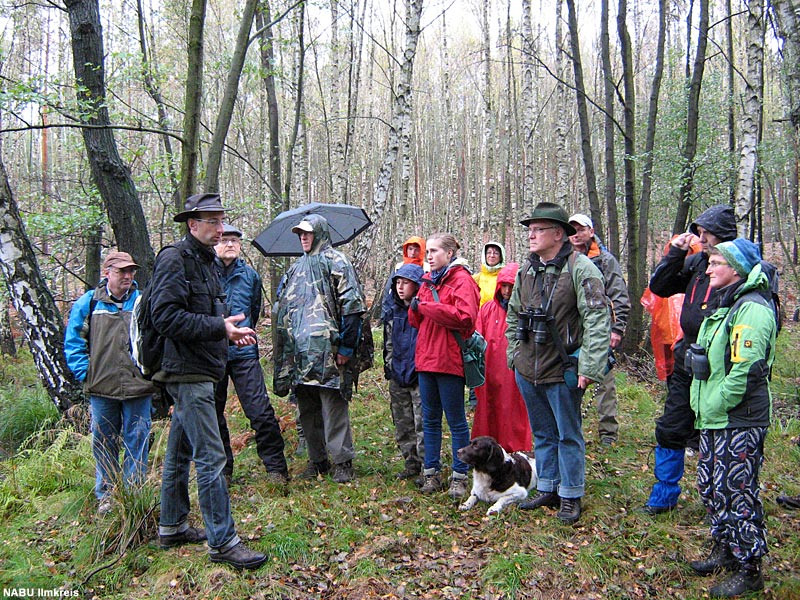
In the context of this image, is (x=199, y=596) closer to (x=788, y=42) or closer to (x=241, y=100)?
(x=788, y=42)

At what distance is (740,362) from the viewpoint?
293 cm

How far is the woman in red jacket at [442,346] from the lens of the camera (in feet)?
14.1

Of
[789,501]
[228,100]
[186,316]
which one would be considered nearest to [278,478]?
[186,316]

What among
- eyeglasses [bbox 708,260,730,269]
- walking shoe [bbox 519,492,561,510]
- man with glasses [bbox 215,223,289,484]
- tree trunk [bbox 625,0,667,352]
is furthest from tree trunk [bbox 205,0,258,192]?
tree trunk [bbox 625,0,667,352]

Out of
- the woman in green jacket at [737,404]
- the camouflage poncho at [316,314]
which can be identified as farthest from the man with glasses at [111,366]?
the woman in green jacket at [737,404]

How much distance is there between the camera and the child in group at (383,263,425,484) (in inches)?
184

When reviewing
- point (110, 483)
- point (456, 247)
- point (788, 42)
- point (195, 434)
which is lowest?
point (110, 483)

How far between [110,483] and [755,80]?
8.89 metres

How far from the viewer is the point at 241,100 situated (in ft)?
54.1

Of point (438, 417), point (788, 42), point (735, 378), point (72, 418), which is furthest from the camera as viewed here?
point (72, 418)

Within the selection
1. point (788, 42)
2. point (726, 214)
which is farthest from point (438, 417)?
point (788, 42)

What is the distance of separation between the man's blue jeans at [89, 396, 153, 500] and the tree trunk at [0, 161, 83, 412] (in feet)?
6.86

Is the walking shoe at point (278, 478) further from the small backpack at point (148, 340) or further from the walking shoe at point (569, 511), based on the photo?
the walking shoe at point (569, 511)

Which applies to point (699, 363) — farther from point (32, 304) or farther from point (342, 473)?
point (32, 304)
